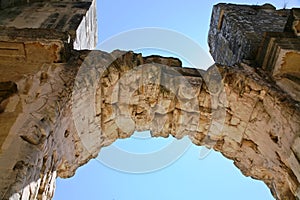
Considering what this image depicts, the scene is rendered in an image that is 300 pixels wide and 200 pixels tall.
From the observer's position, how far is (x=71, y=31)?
7.69 metres

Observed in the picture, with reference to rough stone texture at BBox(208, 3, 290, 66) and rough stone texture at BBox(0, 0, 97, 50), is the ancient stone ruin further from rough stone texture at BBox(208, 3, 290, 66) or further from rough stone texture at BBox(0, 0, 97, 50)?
rough stone texture at BBox(0, 0, 97, 50)

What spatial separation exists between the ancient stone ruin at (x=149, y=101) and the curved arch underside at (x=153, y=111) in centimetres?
1

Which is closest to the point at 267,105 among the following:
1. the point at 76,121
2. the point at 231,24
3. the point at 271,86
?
the point at 271,86

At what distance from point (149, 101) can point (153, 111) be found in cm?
18

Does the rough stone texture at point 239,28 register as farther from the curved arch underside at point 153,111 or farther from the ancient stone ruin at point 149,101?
the curved arch underside at point 153,111

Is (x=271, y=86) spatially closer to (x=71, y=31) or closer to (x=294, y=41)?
(x=294, y=41)

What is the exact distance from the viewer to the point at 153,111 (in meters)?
6.15

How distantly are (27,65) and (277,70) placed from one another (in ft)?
11.3

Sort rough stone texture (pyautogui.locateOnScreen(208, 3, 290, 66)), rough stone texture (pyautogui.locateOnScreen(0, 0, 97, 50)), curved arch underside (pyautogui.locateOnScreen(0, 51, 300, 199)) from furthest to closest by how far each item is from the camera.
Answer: rough stone texture (pyautogui.locateOnScreen(0, 0, 97, 50)) → rough stone texture (pyautogui.locateOnScreen(208, 3, 290, 66)) → curved arch underside (pyautogui.locateOnScreen(0, 51, 300, 199))

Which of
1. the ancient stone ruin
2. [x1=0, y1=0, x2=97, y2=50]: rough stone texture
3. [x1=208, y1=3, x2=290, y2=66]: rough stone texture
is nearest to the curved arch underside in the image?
the ancient stone ruin

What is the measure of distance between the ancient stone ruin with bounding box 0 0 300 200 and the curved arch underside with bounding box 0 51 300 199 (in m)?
0.01

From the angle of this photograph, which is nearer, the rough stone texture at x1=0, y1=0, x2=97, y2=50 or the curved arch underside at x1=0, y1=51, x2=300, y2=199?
the curved arch underside at x1=0, y1=51, x2=300, y2=199

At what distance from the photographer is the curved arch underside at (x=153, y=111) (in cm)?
461

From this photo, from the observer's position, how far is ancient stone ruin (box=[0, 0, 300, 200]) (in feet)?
15.4
